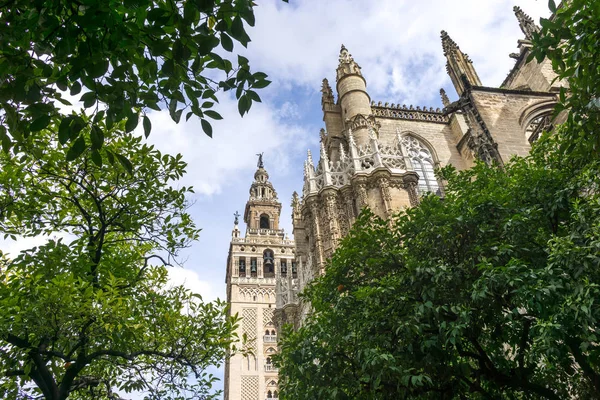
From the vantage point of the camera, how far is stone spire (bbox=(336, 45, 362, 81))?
2089 centimetres

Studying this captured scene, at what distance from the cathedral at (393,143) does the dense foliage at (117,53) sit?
10715 millimetres

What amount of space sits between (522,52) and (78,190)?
76.9 ft

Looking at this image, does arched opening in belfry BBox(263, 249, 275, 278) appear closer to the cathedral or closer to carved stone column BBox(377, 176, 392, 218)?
the cathedral

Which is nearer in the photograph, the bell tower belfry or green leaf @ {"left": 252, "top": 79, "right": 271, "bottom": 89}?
green leaf @ {"left": 252, "top": 79, "right": 271, "bottom": 89}

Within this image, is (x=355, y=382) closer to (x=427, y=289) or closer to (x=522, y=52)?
(x=427, y=289)

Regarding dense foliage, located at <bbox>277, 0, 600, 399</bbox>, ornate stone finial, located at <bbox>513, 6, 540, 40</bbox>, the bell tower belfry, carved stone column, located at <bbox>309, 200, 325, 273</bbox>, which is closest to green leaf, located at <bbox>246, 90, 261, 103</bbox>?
dense foliage, located at <bbox>277, 0, 600, 399</bbox>

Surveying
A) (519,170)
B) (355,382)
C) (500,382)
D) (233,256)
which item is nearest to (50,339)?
(355,382)

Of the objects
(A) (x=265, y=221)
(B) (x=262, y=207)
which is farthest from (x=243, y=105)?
(B) (x=262, y=207)

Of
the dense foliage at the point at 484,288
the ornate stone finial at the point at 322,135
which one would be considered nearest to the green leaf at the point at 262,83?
the dense foliage at the point at 484,288

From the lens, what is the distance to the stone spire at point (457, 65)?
22688mm

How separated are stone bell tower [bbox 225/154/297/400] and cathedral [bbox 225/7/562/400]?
20.6m

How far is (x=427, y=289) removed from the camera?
7.10m

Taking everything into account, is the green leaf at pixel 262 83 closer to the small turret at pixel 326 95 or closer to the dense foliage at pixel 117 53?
the dense foliage at pixel 117 53

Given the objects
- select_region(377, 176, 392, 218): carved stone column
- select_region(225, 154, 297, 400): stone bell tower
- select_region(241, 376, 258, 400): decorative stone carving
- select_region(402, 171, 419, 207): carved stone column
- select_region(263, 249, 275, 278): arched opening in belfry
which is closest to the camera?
select_region(377, 176, 392, 218): carved stone column
